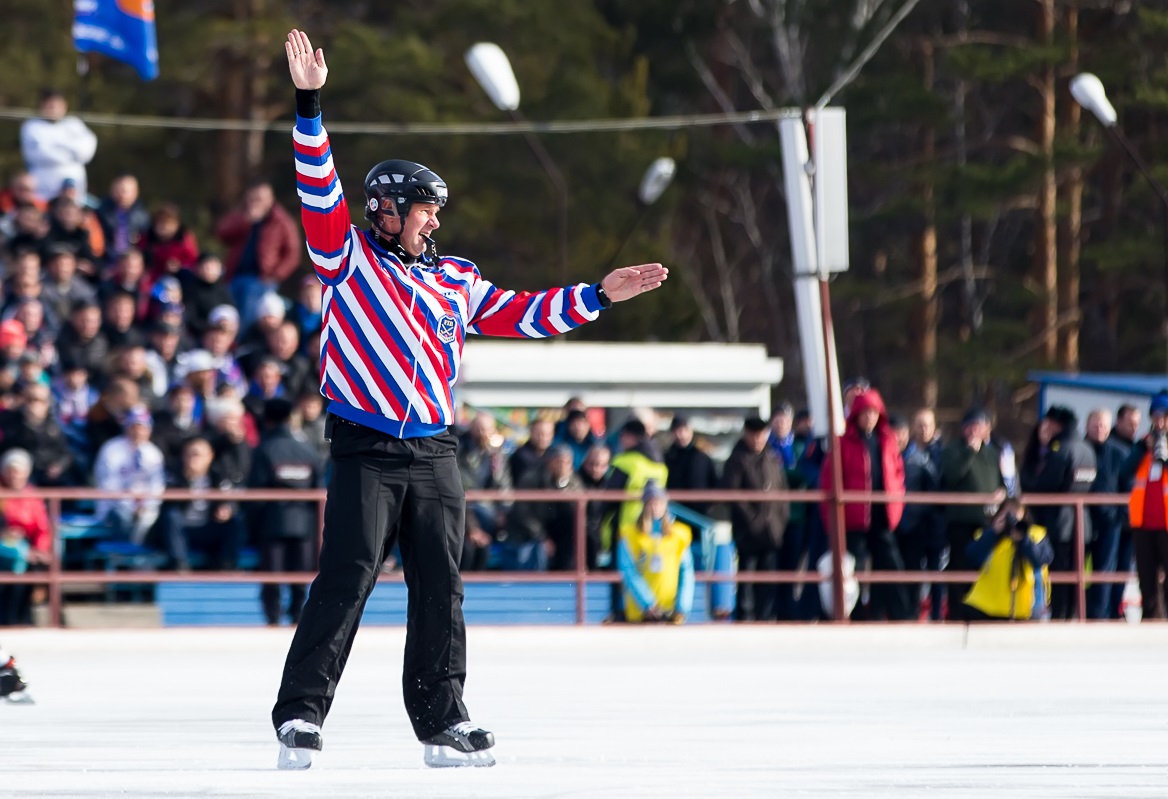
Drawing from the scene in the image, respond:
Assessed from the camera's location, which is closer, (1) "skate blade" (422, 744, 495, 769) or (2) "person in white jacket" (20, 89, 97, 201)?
(1) "skate blade" (422, 744, 495, 769)

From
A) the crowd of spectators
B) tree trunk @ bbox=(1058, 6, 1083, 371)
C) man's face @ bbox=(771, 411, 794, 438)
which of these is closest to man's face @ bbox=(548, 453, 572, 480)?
the crowd of spectators

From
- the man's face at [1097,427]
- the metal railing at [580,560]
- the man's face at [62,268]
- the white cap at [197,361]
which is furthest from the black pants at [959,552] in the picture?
the man's face at [62,268]

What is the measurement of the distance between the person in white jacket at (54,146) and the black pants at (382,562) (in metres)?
10.9

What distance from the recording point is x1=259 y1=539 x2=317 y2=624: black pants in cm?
1378

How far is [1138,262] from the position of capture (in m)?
35.9

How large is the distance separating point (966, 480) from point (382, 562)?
9.22 metres

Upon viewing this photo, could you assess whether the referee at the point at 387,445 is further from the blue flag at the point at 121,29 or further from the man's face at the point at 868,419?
the blue flag at the point at 121,29

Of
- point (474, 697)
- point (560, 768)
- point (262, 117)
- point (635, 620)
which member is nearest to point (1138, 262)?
point (262, 117)

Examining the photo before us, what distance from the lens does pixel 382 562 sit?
659 centimetres

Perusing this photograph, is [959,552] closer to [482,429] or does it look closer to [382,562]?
[482,429]

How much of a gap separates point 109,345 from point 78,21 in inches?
212

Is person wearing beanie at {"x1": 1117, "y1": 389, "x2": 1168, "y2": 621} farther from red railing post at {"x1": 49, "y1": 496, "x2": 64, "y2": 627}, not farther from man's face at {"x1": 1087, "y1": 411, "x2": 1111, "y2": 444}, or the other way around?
red railing post at {"x1": 49, "y1": 496, "x2": 64, "y2": 627}

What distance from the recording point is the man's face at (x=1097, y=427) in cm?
1577

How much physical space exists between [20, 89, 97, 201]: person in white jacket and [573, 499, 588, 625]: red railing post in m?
5.32
